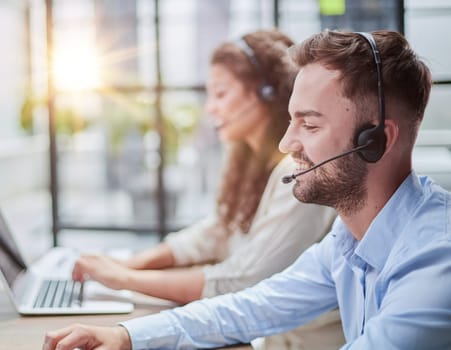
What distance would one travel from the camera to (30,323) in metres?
1.14

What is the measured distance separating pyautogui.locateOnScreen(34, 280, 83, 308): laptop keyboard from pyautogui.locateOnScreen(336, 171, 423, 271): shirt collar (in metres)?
0.63

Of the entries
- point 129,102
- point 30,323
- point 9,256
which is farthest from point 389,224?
point 129,102

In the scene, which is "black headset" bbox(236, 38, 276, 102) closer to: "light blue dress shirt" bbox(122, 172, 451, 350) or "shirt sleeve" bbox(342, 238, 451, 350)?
"light blue dress shirt" bbox(122, 172, 451, 350)

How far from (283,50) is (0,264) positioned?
33.4 inches

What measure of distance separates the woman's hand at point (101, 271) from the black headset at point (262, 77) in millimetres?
557

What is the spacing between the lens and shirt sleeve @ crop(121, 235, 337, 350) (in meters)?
1.02

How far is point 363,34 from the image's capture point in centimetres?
91

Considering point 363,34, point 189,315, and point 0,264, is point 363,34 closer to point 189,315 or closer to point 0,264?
point 189,315

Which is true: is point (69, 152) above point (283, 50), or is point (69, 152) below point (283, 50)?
below

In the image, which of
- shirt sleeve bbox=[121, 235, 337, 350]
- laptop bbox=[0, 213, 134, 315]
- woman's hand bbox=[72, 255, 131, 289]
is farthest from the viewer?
woman's hand bbox=[72, 255, 131, 289]

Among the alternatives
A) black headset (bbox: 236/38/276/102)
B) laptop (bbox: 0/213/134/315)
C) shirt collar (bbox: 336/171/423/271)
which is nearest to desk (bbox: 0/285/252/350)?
laptop (bbox: 0/213/134/315)

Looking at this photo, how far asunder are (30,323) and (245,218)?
2.20 ft

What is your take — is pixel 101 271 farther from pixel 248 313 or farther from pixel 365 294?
pixel 365 294

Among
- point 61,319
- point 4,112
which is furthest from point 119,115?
point 61,319
